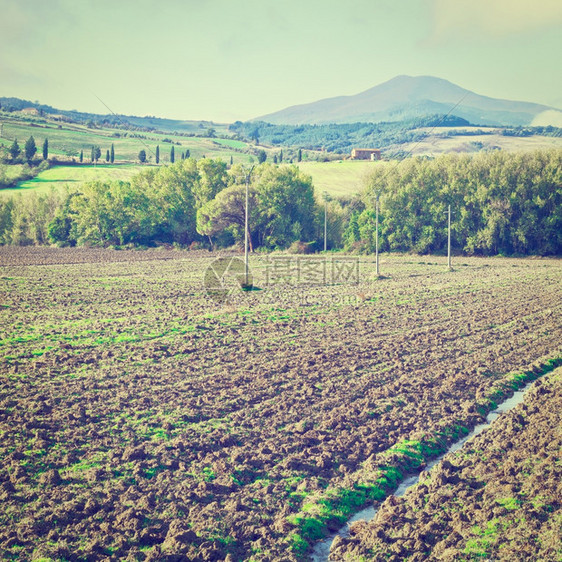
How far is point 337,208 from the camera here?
302ft

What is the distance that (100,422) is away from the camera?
15.0 m

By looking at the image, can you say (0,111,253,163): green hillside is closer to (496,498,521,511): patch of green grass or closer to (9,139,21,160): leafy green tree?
(9,139,21,160): leafy green tree

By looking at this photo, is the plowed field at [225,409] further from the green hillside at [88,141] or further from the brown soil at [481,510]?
the green hillside at [88,141]

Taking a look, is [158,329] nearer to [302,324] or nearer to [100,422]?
[302,324]

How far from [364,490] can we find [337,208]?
81.5 meters

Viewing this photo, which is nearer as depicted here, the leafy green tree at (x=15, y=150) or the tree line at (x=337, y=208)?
the tree line at (x=337, y=208)

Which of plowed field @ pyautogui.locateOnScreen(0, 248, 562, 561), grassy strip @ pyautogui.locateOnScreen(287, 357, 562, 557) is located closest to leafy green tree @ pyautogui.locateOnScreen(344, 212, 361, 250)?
plowed field @ pyautogui.locateOnScreen(0, 248, 562, 561)

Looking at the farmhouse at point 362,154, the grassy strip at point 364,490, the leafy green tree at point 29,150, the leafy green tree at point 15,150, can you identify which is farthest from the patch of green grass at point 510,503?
the farmhouse at point 362,154

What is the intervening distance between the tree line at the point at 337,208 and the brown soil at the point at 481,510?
216ft

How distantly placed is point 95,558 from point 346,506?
4.52 m

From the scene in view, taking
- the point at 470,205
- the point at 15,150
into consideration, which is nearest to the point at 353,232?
the point at 470,205

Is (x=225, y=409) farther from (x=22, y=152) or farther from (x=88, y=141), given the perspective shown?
(x=88, y=141)

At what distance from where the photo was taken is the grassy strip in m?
10.7

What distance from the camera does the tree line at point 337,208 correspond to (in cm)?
7981
